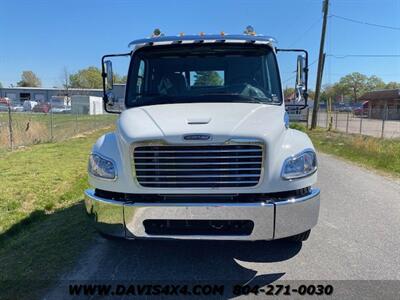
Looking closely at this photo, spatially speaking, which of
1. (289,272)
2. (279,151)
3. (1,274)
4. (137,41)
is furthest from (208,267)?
(137,41)

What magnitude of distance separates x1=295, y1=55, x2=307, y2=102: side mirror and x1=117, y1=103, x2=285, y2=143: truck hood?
3.48 ft

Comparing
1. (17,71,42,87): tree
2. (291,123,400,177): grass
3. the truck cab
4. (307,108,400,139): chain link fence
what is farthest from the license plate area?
(17,71,42,87): tree

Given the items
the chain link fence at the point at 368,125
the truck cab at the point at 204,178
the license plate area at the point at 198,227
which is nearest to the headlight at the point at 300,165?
the truck cab at the point at 204,178

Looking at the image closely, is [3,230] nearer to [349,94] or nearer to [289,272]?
[289,272]

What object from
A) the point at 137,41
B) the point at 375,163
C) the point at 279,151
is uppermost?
the point at 137,41

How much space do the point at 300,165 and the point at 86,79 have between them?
11951 cm

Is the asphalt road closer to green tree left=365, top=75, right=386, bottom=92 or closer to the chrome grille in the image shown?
the chrome grille

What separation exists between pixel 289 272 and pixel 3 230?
388cm

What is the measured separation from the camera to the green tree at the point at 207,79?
4941 mm

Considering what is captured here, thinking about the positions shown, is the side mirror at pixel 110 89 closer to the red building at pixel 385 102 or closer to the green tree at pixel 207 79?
the green tree at pixel 207 79

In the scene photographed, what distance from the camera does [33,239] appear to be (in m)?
4.97

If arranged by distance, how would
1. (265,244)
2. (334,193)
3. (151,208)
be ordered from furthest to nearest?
(334,193)
(265,244)
(151,208)

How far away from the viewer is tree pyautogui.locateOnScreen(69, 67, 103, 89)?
114350 mm

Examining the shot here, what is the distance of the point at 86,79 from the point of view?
116062 millimetres
